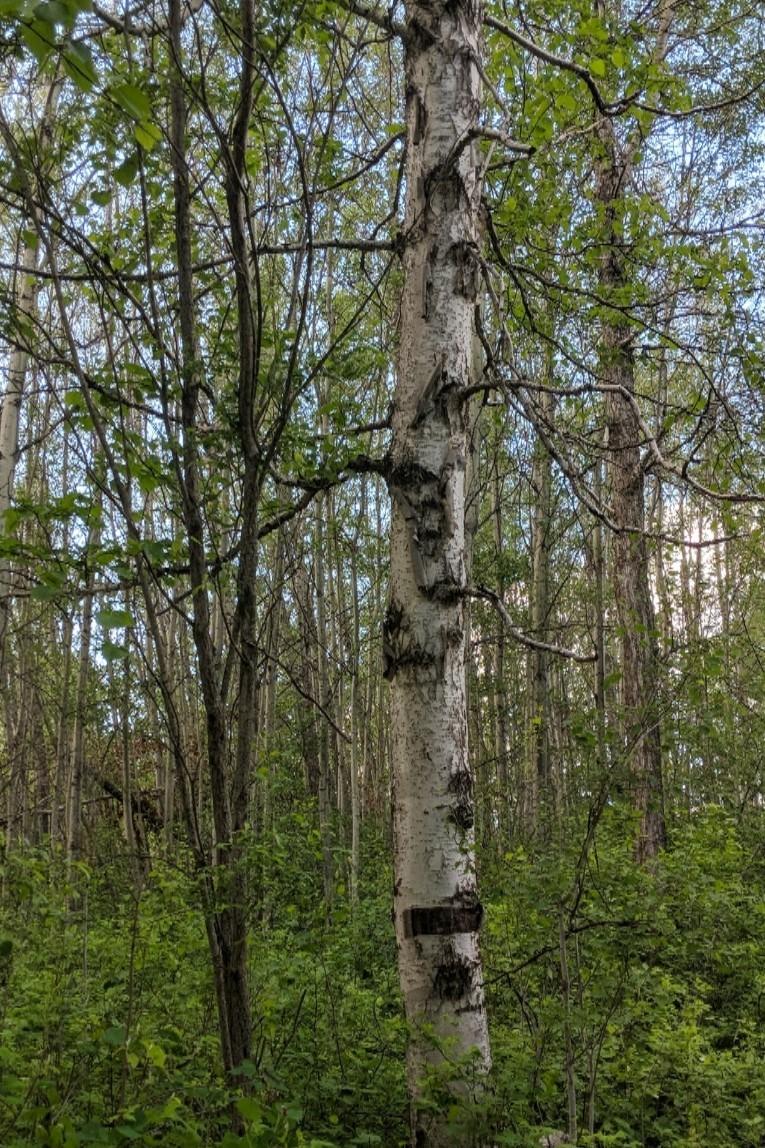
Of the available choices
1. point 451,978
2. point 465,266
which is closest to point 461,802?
point 451,978

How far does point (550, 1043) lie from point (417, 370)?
2.71m

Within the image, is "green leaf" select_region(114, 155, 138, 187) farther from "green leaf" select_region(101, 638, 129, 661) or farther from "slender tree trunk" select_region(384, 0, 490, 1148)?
"slender tree trunk" select_region(384, 0, 490, 1148)

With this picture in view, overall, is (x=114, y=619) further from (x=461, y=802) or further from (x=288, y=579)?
(x=288, y=579)

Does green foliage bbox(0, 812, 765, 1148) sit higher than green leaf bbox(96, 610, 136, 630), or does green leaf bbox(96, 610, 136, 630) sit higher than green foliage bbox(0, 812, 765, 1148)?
green leaf bbox(96, 610, 136, 630)

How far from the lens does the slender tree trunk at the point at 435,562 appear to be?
2.38 meters

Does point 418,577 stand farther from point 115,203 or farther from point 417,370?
point 115,203

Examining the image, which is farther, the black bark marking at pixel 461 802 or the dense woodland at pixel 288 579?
the black bark marking at pixel 461 802

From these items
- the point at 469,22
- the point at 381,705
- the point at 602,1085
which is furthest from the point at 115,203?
the point at 602,1085

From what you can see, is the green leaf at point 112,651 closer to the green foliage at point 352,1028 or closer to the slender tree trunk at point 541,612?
the green foliage at point 352,1028

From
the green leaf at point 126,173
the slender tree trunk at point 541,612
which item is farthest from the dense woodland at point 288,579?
the slender tree trunk at point 541,612

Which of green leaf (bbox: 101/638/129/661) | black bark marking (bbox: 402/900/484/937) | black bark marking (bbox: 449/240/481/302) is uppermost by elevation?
black bark marking (bbox: 449/240/481/302)

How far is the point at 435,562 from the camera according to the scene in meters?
2.58

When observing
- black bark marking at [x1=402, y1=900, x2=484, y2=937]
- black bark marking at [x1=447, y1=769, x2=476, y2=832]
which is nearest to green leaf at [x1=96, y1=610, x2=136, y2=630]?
black bark marking at [x1=447, y1=769, x2=476, y2=832]

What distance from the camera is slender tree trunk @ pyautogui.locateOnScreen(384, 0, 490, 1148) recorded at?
2.38 meters
